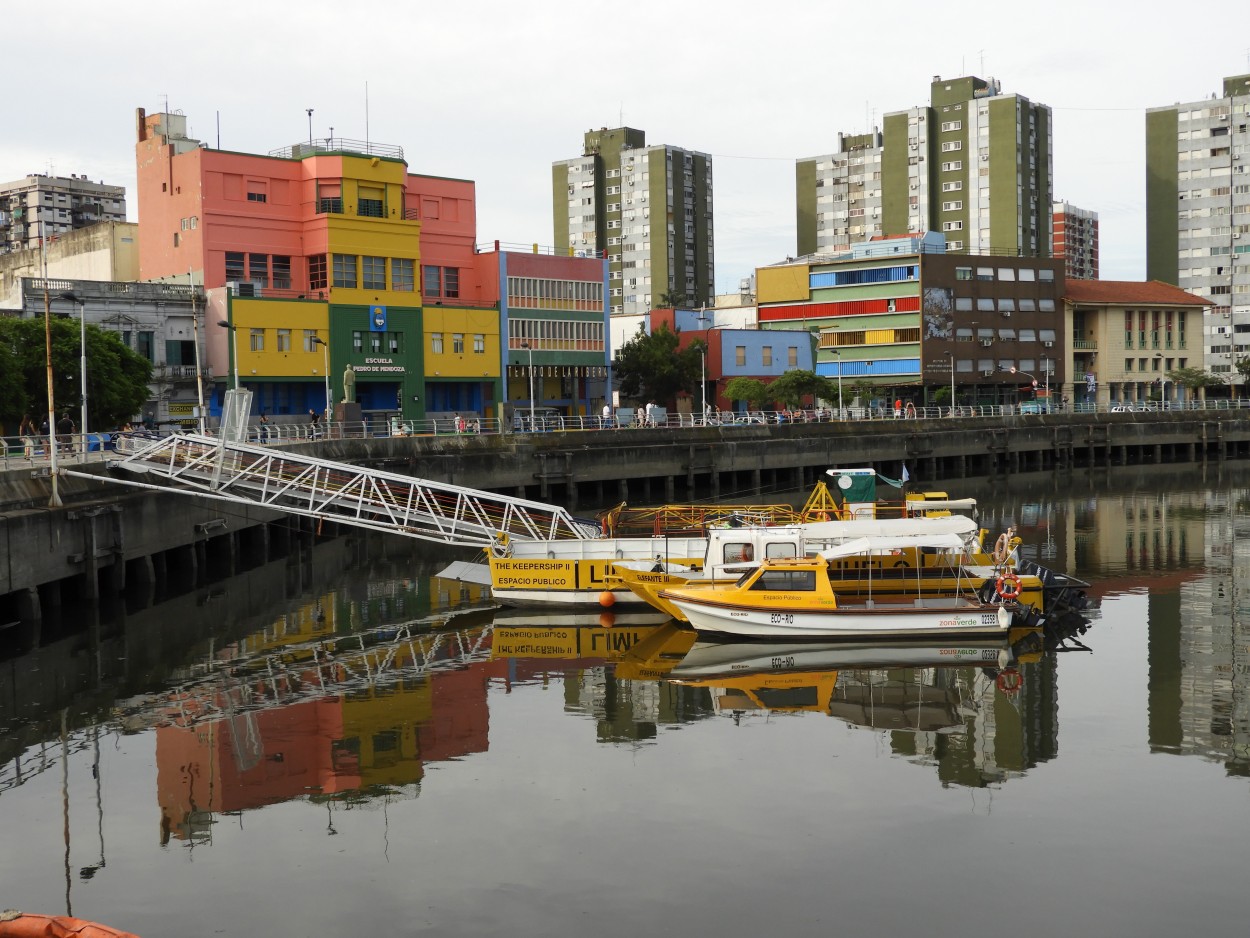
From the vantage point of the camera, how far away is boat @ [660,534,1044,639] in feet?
117

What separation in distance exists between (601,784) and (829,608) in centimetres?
1258

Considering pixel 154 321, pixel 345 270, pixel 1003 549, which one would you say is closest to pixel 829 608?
pixel 1003 549

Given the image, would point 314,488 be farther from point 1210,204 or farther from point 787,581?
point 1210,204

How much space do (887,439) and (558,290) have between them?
1041 inches

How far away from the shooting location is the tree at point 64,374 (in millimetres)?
62688

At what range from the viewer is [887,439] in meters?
95.9

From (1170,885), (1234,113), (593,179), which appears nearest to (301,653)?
(1170,885)

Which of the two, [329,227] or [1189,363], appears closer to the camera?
[329,227]

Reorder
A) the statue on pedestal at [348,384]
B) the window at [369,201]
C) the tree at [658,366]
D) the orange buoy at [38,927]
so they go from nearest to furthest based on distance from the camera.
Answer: the orange buoy at [38,927], the statue on pedestal at [348,384], the window at [369,201], the tree at [658,366]

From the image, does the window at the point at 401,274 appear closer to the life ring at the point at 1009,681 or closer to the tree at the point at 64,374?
the tree at the point at 64,374

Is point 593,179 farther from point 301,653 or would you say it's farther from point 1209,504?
point 301,653

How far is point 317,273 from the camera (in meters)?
87.8

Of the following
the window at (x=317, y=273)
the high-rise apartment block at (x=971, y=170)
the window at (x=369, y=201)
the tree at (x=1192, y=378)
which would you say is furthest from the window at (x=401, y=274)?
the tree at (x=1192, y=378)

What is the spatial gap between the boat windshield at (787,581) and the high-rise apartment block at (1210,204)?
496 ft
